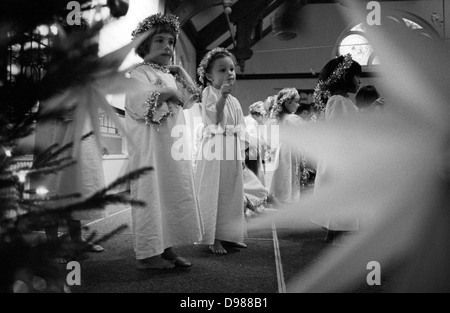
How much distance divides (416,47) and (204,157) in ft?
4.79

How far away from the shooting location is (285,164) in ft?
12.4

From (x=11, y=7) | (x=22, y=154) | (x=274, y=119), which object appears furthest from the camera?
(x=274, y=119)

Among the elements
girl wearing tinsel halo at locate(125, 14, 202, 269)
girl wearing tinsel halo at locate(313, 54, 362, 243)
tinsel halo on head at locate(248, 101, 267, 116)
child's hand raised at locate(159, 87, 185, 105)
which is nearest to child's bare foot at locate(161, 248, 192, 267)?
girl wearing tinsel halo at locate(125, 14, 202, 269)

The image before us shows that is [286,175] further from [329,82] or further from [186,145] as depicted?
[186,145]

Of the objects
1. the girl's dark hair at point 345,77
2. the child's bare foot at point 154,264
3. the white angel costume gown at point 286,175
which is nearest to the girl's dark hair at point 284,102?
the white angel costume gown at point 286,175

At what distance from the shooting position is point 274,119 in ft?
12.1

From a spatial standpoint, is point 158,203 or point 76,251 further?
point 158,203

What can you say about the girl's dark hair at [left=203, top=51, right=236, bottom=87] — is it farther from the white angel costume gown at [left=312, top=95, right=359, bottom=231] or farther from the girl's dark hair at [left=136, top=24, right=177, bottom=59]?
the white angel costume gown at [left=312, top=95, right=359, bottom=231]

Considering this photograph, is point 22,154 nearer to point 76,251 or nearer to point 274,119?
point 76,251

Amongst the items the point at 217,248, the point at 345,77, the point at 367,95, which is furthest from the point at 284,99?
the point at 217,248

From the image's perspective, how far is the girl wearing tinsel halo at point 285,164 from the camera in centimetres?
354

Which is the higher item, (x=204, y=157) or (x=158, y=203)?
(x=204, y=157)
